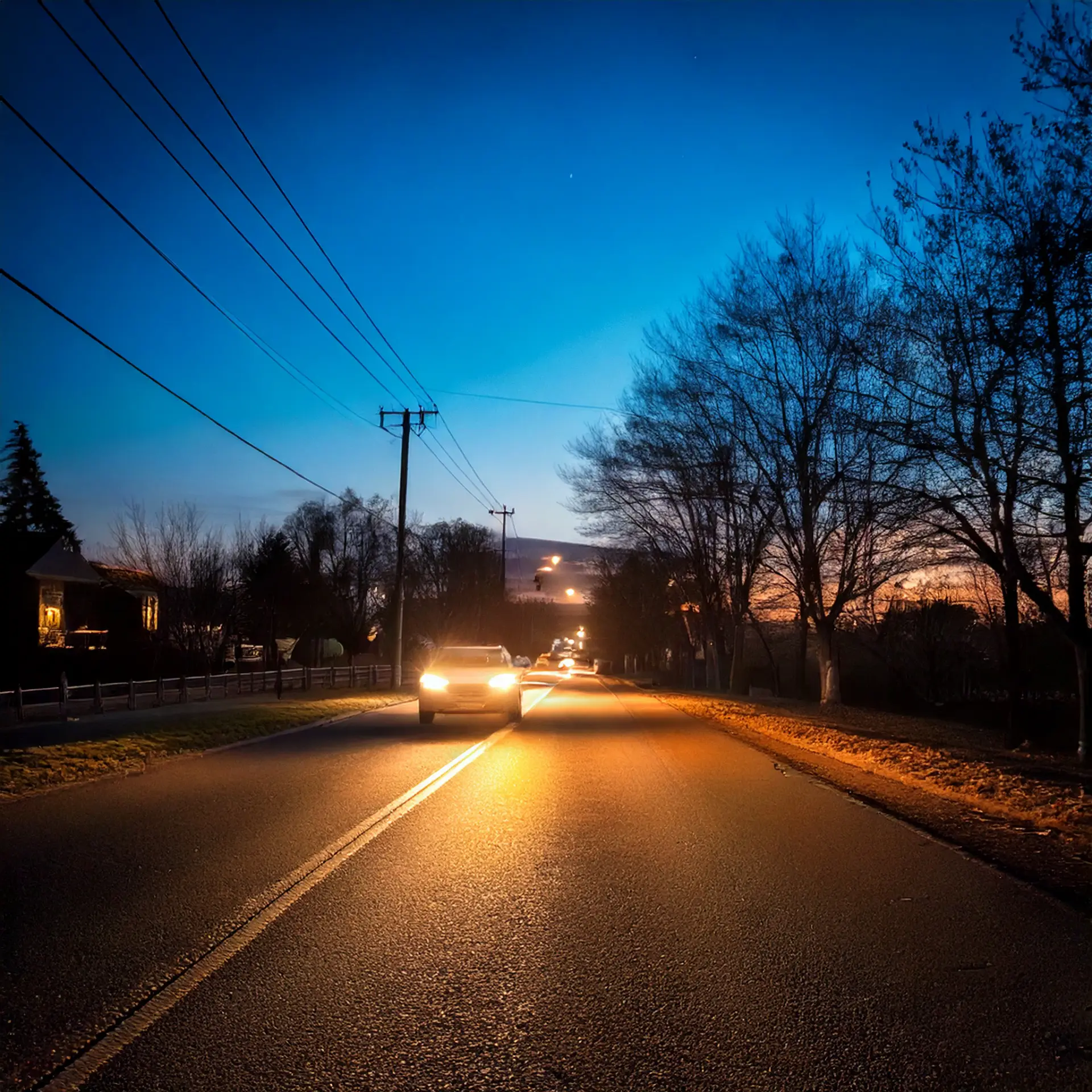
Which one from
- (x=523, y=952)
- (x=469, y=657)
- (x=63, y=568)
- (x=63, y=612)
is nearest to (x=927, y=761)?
(x=469, y=657)

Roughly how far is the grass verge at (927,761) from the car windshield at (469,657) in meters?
5.93

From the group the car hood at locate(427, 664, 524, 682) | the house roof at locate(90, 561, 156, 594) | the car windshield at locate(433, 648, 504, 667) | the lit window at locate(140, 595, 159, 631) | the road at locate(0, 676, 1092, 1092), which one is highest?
the house roof at locate(90, 561, 156, 594)

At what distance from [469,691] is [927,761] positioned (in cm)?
966

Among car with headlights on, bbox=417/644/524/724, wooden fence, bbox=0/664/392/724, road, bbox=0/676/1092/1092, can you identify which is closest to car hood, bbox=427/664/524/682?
car with headlights on, bbox=417/644/524/724

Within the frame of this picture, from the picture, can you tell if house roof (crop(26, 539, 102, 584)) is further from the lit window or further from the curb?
the curb

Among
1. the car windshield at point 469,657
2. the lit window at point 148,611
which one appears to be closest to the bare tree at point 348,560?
the lit window at point 148,611

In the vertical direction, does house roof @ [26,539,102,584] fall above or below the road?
above

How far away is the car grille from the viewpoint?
20.7m

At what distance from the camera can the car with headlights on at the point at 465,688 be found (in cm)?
2077

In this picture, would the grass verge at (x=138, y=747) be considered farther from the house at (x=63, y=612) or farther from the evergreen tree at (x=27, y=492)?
the evergreen tree at (x=27, y=492)

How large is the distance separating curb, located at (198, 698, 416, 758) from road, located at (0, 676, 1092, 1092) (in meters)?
6.28

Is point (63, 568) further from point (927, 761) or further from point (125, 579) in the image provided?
point (927, 761)

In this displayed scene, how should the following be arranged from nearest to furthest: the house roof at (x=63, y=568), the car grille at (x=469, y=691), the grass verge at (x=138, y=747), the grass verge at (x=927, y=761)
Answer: the grass verge at (x=927, y=761)
the grass verge at (x=138, y=747)
the car grille at (x=469, y=691)
the house roof at (x=63, y=568)

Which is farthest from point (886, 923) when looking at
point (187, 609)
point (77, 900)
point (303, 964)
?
point (187, 609)
